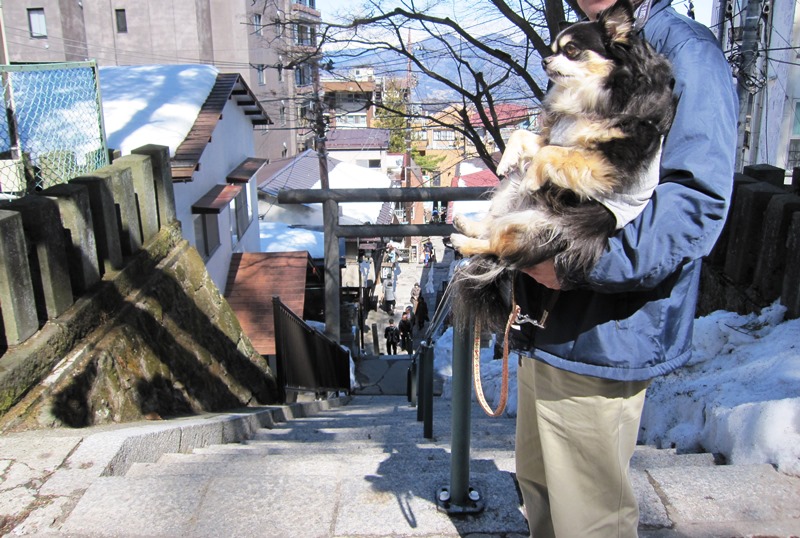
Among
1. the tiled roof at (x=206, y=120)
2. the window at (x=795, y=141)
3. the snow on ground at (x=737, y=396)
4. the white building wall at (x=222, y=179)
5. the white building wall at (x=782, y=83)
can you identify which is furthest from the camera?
the window at (x=795, y=141)

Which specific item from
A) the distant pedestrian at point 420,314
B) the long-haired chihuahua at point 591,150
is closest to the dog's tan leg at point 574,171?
the long-haired chihuahua at point 591,150

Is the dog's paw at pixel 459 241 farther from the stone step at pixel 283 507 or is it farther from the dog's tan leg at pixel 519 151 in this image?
the stone step at pixel 283 507

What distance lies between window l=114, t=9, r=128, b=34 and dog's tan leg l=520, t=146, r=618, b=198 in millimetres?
25911

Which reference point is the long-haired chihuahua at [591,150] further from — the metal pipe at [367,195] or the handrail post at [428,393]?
the metal pipe at [367,195]

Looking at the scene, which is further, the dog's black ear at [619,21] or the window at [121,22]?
the window at [121,22]

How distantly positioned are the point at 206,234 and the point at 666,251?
10.2m

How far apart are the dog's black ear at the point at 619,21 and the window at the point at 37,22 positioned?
25618 millimetres

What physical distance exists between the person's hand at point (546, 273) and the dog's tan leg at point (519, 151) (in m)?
0.36

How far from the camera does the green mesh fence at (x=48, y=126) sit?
504 centimetres

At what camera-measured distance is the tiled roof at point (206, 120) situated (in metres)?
8.31

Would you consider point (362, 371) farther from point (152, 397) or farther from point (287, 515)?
point (287, 515)

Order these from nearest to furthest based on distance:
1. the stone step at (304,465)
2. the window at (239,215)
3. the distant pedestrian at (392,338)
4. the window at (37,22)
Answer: the stone step at (304,465)
the window at (239,215)
the distant pedestrian at (392,338)
the window at (37,22)

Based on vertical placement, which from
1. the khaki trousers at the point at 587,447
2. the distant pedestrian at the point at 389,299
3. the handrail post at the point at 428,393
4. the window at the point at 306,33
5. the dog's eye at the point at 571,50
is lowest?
the distant pedestrian at the point at 389,299

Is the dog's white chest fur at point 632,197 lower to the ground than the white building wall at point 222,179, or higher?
higher
